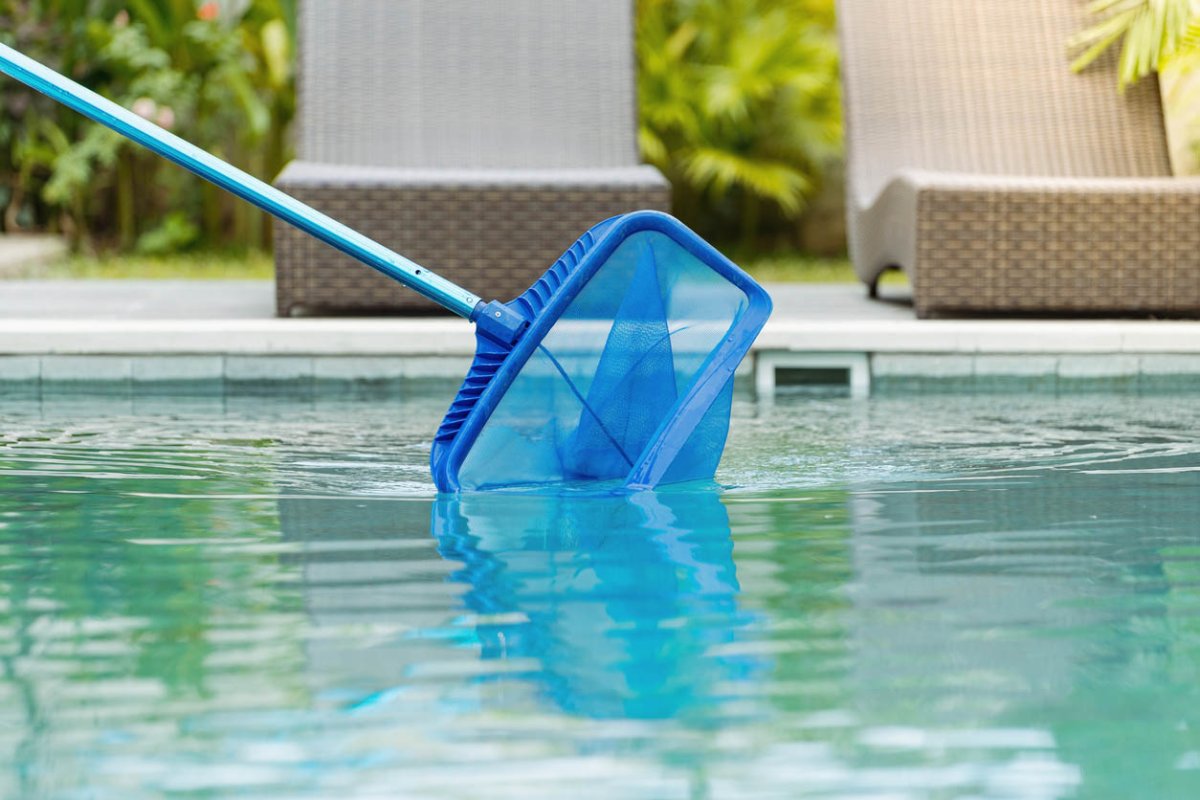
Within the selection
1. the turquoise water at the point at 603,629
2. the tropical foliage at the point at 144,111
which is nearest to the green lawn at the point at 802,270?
the tropical foliage at the point at 144,111

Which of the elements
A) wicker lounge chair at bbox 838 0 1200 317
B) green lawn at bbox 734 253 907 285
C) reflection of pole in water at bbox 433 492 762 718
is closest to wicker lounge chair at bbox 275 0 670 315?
wicker lounge chair at bbox 838 0 1200 317

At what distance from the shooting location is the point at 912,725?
1.76 metres

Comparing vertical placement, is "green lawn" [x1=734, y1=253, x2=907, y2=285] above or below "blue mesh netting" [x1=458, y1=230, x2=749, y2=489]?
below

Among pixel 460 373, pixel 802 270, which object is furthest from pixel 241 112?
pixel 460 373

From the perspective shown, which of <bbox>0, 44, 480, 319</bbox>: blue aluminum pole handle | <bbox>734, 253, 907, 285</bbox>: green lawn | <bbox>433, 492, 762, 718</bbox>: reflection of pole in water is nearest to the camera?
<bbox>433, 492, 762, 718</bbox>: reflection of pole in water

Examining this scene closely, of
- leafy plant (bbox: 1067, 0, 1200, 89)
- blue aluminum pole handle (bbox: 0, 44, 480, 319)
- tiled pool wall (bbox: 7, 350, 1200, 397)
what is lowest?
tiled pool wall (bbox: 7, 350, 1200, 397)

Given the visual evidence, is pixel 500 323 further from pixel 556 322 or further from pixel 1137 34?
pixel 1137 34

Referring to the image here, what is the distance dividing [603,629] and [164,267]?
6229 mm

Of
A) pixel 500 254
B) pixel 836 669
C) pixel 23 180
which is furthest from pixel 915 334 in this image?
pixel 23 180

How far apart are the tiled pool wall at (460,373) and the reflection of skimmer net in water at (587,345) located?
163 centimetres

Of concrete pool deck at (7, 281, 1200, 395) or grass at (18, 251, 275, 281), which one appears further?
grass at (18, 251, 275, 281)

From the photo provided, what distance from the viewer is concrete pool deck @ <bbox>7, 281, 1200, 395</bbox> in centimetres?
467

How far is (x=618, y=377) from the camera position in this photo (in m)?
3.17

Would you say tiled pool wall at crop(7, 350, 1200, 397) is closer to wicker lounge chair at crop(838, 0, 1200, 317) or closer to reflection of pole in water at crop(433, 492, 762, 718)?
wicker lounge chair at crop(838, 0, 1200, 317)
